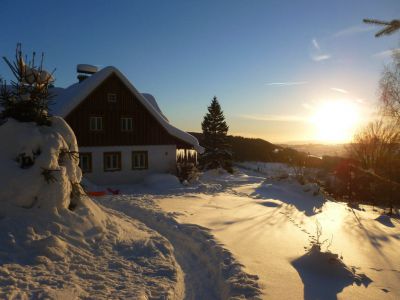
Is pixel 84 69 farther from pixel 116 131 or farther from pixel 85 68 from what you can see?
pixel 116 131

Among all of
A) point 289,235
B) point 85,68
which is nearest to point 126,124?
point 85,68

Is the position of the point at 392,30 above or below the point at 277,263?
above

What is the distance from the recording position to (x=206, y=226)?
898cm

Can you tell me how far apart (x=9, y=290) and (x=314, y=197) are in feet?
47.8

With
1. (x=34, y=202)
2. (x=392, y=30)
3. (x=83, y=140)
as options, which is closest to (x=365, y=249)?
(x=392, y=30)

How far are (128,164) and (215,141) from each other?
16.0 metres

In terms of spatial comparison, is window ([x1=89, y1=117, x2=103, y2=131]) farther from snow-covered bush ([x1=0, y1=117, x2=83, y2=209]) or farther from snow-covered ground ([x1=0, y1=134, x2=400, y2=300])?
snow-covered bush ([x1=0, y1=117, x2=83, y2=209])

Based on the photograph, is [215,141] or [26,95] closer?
[26,95]

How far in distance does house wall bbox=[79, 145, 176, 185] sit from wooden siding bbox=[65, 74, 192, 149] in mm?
309

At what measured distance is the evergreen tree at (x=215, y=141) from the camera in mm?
33438

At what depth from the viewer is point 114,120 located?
19.7 m

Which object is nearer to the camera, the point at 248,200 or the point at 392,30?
the point at 392,30

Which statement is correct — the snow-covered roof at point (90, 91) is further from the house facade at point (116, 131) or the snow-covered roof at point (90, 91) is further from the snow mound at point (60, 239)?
the snow mound at point (60, 239)

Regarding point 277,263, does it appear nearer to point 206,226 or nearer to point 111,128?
point 206,226
